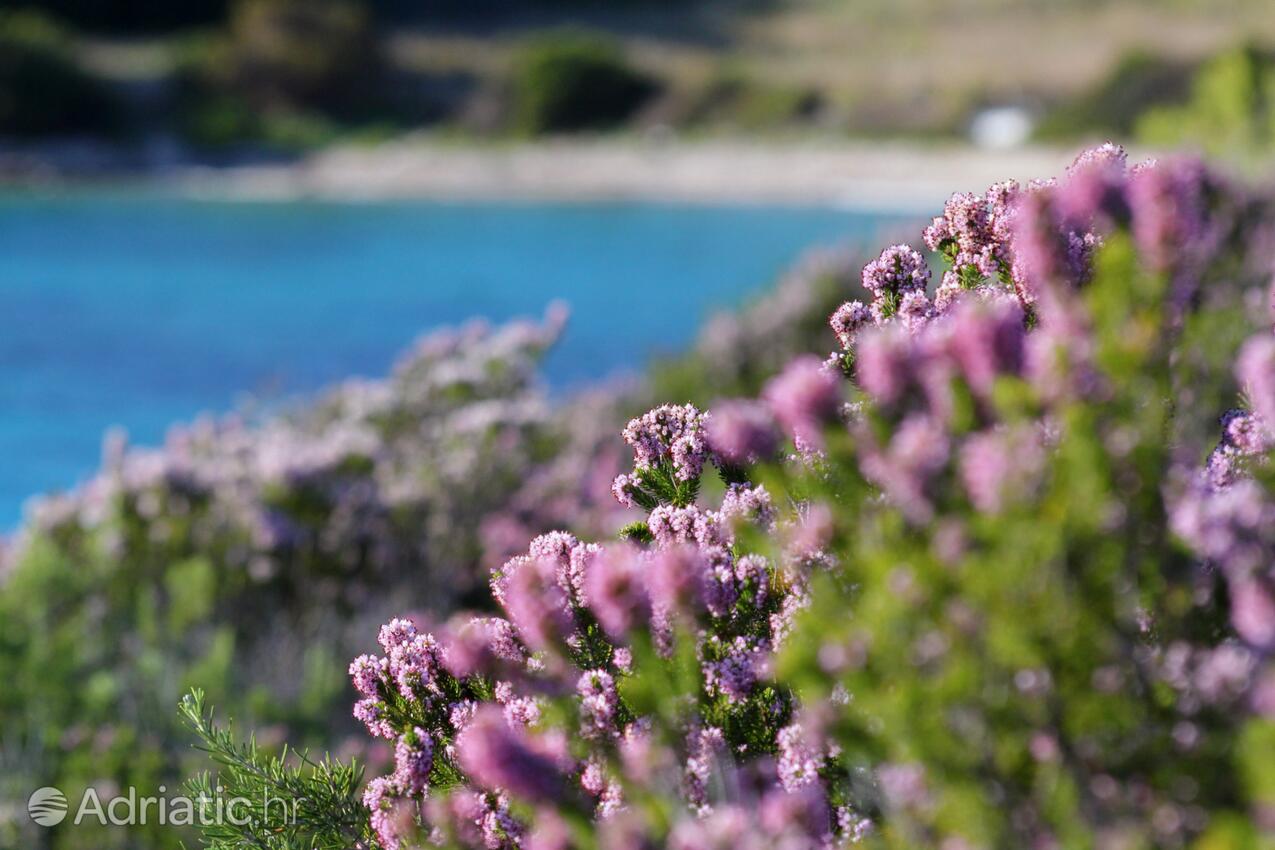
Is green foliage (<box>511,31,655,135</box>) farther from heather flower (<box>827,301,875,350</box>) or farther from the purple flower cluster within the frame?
the purple flower cluster

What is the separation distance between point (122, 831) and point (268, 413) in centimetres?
417

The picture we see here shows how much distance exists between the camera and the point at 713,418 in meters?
1.84

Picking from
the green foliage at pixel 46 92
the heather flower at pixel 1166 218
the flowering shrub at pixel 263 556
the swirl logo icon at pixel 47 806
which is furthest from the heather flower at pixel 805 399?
the green foliage at pixel 46 92

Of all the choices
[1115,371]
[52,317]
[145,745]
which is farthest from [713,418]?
[52,317]

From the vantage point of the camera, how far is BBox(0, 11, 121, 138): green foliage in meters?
40.9

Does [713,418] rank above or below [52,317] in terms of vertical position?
below

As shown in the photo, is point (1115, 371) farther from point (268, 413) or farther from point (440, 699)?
point (268, 413)

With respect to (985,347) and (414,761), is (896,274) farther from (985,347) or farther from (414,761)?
(414,761)

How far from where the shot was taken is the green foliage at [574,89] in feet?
152

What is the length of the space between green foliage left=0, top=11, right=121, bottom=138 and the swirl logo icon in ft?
134

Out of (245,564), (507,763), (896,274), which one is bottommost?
(507,763)

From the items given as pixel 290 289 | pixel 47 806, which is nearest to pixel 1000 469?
pixel 47 806

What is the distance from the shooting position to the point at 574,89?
4672 cm

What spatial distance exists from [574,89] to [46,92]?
1588cm
